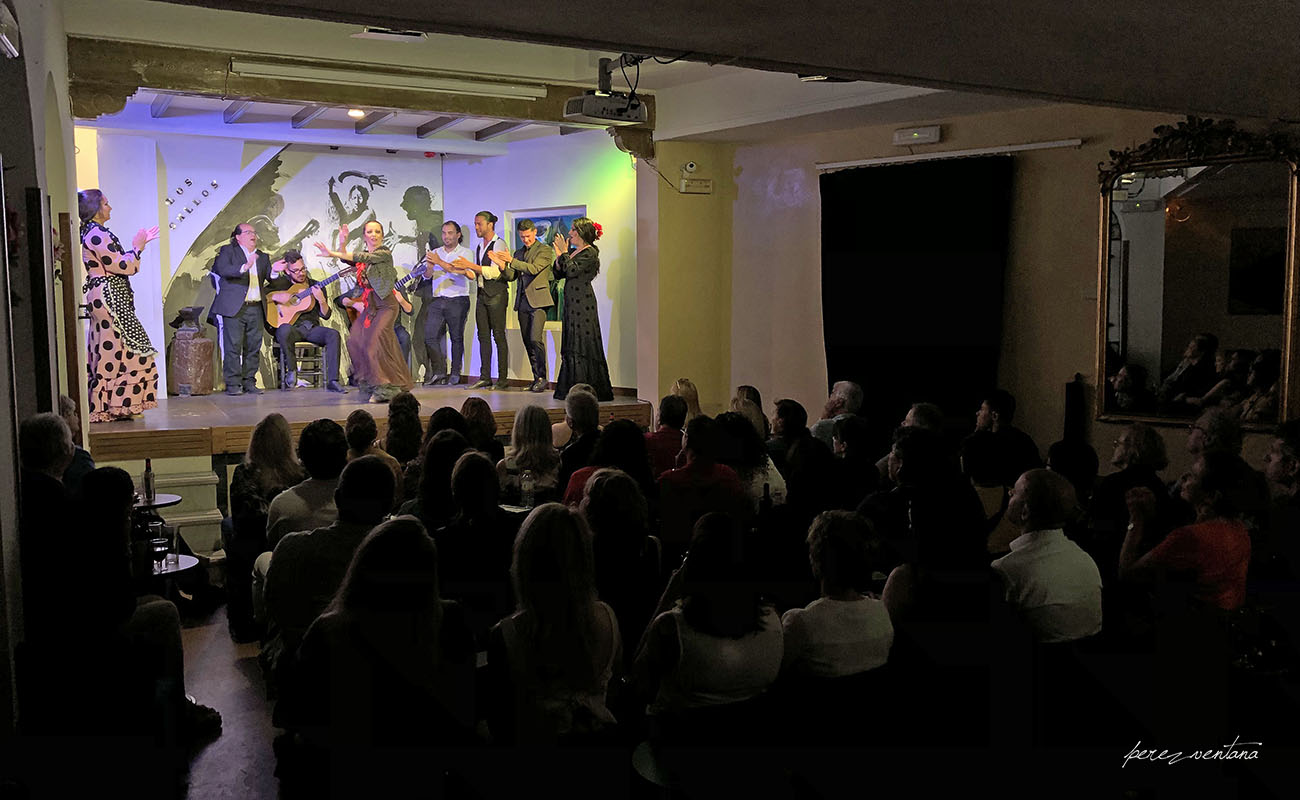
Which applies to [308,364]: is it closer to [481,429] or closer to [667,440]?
[481,429]

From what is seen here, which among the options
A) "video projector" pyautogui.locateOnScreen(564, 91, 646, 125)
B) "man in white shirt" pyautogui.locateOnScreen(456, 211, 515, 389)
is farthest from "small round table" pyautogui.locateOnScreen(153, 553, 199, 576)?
"man in white shirt" pyautogui.locateOnScreen(456, 211, 515, 389)

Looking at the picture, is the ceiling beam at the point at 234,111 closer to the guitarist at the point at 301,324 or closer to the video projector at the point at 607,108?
the guitarist at the point at 301,324

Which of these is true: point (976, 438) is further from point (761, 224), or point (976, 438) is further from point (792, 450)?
point (761, 224)

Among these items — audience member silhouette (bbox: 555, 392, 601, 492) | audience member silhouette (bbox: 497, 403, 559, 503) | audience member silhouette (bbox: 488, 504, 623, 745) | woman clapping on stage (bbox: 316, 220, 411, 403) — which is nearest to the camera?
audience member silhouette (bbox: 488, 504, 623, 745)

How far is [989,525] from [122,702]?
3218 millimetres

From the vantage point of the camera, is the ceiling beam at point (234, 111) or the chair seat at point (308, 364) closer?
the ceiling beam at point (234, 111)

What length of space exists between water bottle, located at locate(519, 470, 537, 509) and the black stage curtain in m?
4.41

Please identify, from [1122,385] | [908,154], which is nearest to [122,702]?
[1122,385]

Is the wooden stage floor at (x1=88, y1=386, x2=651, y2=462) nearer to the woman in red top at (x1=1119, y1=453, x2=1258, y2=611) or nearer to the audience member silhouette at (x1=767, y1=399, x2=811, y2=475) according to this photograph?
the audience member silhouette at (x1=767, y1=399, x2=811, y2=475)

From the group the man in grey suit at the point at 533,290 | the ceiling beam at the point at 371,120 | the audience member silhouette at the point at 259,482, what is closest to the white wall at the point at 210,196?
the ceiling beam at the point at 371,120

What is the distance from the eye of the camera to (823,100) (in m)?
7.77

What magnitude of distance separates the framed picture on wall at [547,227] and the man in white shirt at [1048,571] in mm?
8573

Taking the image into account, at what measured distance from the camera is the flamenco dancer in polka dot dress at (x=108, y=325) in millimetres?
7766

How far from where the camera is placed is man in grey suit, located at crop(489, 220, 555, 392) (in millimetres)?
10664
